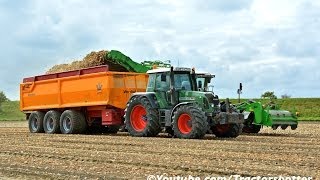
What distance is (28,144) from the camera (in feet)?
52.2

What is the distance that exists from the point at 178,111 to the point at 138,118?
2284 mm

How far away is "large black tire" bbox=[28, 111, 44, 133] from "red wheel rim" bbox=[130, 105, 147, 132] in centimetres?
587

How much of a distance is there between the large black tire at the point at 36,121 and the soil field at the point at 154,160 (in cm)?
839

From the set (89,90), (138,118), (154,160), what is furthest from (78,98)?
(154,160)

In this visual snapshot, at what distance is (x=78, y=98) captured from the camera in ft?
71.0

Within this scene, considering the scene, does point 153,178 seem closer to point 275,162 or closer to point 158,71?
point 275,162

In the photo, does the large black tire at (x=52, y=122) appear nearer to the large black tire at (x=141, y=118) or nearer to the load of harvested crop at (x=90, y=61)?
the load of harvested crop at (x=90, y=61)

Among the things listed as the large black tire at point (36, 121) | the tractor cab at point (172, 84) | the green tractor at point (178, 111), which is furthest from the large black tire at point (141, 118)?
the large black tire at point (36, 121)

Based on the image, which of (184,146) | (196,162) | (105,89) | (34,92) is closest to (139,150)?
(184,146)

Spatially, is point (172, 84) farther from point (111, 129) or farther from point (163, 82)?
point (111, 129)

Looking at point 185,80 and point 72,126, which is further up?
point 185,80

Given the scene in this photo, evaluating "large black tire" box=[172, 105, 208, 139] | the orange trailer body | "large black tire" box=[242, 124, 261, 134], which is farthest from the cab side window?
"large black tire" box=[242, 124, 261, 134]

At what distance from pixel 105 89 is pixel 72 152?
23.5 feet

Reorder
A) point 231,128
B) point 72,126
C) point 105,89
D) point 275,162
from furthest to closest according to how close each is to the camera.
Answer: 1. point 72,126
2. point 105,89
3. point 231,128
4. point 275,162
